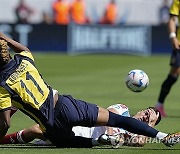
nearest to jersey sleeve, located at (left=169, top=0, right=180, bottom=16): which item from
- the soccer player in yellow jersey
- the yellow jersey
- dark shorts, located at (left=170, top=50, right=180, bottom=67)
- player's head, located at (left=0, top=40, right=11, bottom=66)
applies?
the soccer player in yellow jersey

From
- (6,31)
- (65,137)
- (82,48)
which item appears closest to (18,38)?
(6,31)

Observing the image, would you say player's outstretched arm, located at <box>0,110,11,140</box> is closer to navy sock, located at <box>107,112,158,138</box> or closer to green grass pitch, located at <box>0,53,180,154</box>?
green grass pitch, located at <box>0,53,180,154</box>

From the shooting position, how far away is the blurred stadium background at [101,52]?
49.4 feet

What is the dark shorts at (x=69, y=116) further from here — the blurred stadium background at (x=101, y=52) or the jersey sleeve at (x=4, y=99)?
the blurred stadium background at (x=101, y=52)

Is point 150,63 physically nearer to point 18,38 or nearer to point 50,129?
point 18,38

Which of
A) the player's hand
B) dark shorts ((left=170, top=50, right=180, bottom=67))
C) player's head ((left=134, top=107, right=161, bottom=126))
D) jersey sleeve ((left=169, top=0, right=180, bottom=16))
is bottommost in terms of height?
player's head ((left=134, top=107, right=161, bottom=126))

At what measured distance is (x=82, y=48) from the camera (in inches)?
1117

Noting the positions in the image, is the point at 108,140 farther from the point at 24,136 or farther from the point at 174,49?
the point at 174,49

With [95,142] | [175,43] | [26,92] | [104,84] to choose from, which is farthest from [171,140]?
[104,84]

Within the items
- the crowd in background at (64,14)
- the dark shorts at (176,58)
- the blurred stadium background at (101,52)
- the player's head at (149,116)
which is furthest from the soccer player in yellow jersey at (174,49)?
the crowd in background at (64,14)

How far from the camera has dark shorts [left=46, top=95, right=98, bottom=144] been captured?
8414mm

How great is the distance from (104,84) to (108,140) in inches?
368

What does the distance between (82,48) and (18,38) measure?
2372 mm

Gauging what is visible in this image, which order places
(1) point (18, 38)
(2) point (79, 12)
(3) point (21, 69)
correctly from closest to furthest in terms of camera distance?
1. (3) point (21, 69)
2. (1) point (18, 38)
3. (2) point (79, 12)
